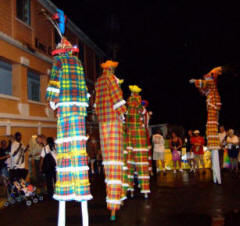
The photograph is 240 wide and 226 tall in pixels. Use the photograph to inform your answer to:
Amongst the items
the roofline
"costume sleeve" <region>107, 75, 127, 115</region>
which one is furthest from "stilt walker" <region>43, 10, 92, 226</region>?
the roofline

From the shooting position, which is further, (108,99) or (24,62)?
(24,62)

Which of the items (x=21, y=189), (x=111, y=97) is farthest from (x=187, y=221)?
(x=21, y=189)

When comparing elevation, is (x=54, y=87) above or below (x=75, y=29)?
below

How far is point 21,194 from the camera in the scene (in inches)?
296

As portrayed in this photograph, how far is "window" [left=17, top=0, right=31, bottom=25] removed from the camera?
12.5m

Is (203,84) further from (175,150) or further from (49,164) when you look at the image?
(175,150)

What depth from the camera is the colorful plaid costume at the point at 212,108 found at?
8.19 m

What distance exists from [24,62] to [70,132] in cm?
896

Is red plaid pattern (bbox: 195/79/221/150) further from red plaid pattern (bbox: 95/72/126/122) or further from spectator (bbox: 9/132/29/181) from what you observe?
spectator (bbox: 9/132/29/181)

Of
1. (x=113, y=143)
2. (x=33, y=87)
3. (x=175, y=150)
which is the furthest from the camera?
(x=33, y=87)

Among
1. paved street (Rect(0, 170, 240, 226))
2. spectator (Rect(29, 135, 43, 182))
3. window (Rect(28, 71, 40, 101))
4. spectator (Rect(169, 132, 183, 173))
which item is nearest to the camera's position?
paved street (Rect(0, 170, 240, 226))

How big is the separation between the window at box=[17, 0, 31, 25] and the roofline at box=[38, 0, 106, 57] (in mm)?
1087

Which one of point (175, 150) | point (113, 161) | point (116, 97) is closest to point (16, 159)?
point (113, 161)

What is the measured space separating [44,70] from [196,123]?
407 inches
